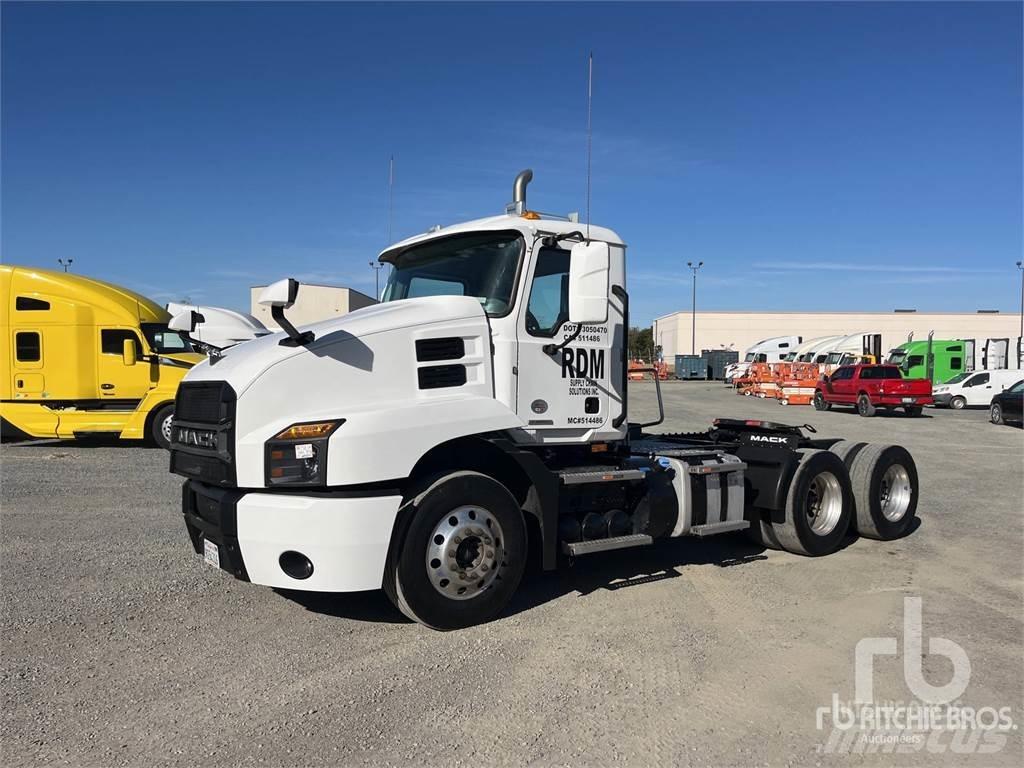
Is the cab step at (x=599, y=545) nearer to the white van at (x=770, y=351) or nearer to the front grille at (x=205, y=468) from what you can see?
the front grille at (x=205, y=468)

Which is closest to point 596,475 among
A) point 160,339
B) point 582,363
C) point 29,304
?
point 582,363

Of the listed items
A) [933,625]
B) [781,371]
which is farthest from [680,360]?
[933,625]

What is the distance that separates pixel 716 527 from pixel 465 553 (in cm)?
246

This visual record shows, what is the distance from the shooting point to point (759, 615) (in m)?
5.32

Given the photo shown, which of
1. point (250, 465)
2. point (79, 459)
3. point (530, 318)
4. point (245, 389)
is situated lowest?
point (79, 459)

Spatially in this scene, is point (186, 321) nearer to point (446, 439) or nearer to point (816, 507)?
point (446, 439)

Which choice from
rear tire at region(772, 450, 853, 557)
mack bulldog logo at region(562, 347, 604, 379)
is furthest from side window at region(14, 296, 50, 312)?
rear tire at region(772, 450, 853, 557)

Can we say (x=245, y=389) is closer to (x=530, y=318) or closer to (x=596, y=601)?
(x=530, y=318)

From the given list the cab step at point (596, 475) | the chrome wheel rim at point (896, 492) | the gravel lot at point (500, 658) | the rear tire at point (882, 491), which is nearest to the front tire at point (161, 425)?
the gravel lot at point (500, 658)

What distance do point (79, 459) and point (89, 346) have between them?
260cm

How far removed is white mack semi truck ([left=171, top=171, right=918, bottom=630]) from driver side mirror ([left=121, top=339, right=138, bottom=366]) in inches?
401

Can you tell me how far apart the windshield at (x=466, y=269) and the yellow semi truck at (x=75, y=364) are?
9.71m

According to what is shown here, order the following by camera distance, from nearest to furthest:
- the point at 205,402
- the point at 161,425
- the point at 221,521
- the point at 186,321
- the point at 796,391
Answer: the point at 221,521
the point at 205,402
the point at 186,321
the point at 161,425
the point at 796,391

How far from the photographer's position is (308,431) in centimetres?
455
